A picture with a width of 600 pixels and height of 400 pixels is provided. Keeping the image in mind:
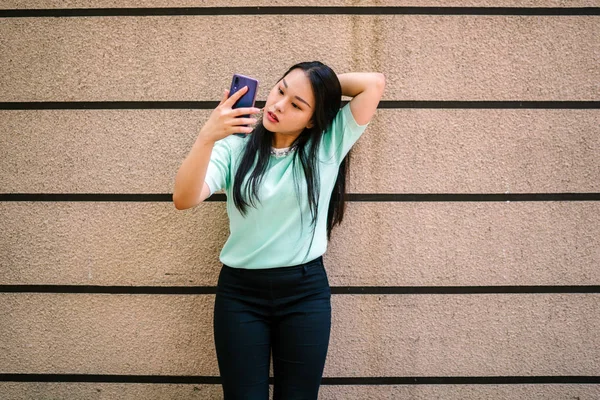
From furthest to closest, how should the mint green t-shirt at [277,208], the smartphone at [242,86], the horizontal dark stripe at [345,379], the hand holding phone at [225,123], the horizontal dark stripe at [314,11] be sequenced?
the horizontal dark stripe at [345,379]
the horizontal dark stripe at [314,11]
the mint green t-shirt at [277,208]
the smartphone at [242,86]
the hand holding phone at [225,123]

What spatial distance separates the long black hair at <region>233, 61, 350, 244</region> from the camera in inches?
64.1

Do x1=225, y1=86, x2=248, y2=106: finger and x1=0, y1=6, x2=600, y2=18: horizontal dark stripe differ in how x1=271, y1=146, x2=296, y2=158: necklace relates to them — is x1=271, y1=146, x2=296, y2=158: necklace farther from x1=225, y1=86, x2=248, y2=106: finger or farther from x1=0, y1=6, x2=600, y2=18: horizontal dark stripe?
x1=0, y1=6, x2=600, y2=18: horizontal dark stripe

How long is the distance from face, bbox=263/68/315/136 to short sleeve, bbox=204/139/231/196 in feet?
0.71

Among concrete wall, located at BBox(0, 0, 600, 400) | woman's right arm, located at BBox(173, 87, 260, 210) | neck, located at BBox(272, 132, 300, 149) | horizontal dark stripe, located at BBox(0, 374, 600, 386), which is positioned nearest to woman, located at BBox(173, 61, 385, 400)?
neck, located at BBox(272, 132, 300, 149)

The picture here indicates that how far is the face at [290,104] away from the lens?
1595 millimetres

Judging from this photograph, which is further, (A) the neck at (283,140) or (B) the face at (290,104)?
(A) the neck at (283,140)

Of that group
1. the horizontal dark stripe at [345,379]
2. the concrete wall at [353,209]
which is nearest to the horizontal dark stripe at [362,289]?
the concrete wall at [353,209]

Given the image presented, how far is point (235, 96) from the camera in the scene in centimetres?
149

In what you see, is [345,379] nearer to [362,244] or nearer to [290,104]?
[362,244]

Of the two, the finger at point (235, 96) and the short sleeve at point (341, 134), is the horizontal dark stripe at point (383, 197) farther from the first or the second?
the finger at point (235, 96)

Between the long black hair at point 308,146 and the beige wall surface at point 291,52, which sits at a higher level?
the beige wall surface at point 291,52

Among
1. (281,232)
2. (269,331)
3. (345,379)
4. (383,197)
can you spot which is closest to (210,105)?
(281,232)

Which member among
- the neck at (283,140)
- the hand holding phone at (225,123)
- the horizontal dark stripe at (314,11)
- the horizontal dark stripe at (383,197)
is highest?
the horizontal dark stripe at (314,11)

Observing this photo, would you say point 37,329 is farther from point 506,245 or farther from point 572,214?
point 572,214
